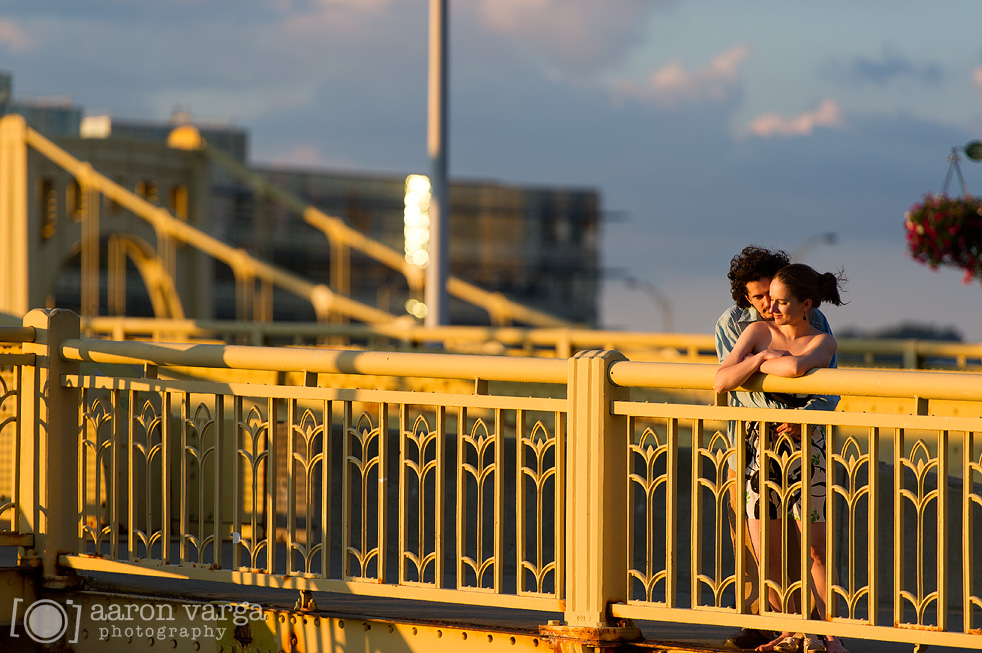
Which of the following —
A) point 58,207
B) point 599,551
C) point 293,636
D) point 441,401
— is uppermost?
point 58,207

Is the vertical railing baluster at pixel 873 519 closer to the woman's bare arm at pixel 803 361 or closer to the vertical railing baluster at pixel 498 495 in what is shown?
the woman's bare arm at pixel 803 361

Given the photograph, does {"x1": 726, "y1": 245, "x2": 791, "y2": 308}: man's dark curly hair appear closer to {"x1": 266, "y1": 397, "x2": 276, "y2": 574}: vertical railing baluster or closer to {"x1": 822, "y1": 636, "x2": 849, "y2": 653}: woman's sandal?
{"x1": 822, "y1": 636, "x2": 849, "y2": 653}: woman's sandal

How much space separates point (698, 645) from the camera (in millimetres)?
4547

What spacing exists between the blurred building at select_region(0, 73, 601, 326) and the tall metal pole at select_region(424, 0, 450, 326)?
60.9m

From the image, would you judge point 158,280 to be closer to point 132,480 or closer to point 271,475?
point 132,480

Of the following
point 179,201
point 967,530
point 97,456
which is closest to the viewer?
point 967,530

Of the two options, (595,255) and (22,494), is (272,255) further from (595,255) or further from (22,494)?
(22,494)

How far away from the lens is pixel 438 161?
52.5 feet

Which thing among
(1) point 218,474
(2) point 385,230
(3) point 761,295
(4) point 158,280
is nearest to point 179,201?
(4) point 158,280

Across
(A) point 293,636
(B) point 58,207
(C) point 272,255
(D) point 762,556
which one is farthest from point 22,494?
(C) point 272,255

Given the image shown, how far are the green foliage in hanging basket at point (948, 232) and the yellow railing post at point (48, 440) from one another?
6.20 m

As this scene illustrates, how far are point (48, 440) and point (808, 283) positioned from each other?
325 centimetres

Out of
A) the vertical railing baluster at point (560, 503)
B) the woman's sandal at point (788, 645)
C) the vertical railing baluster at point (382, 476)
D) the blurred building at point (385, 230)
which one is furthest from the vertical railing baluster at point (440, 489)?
the blurred building at point (385, 230)

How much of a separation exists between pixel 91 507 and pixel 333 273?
80.4 metres
